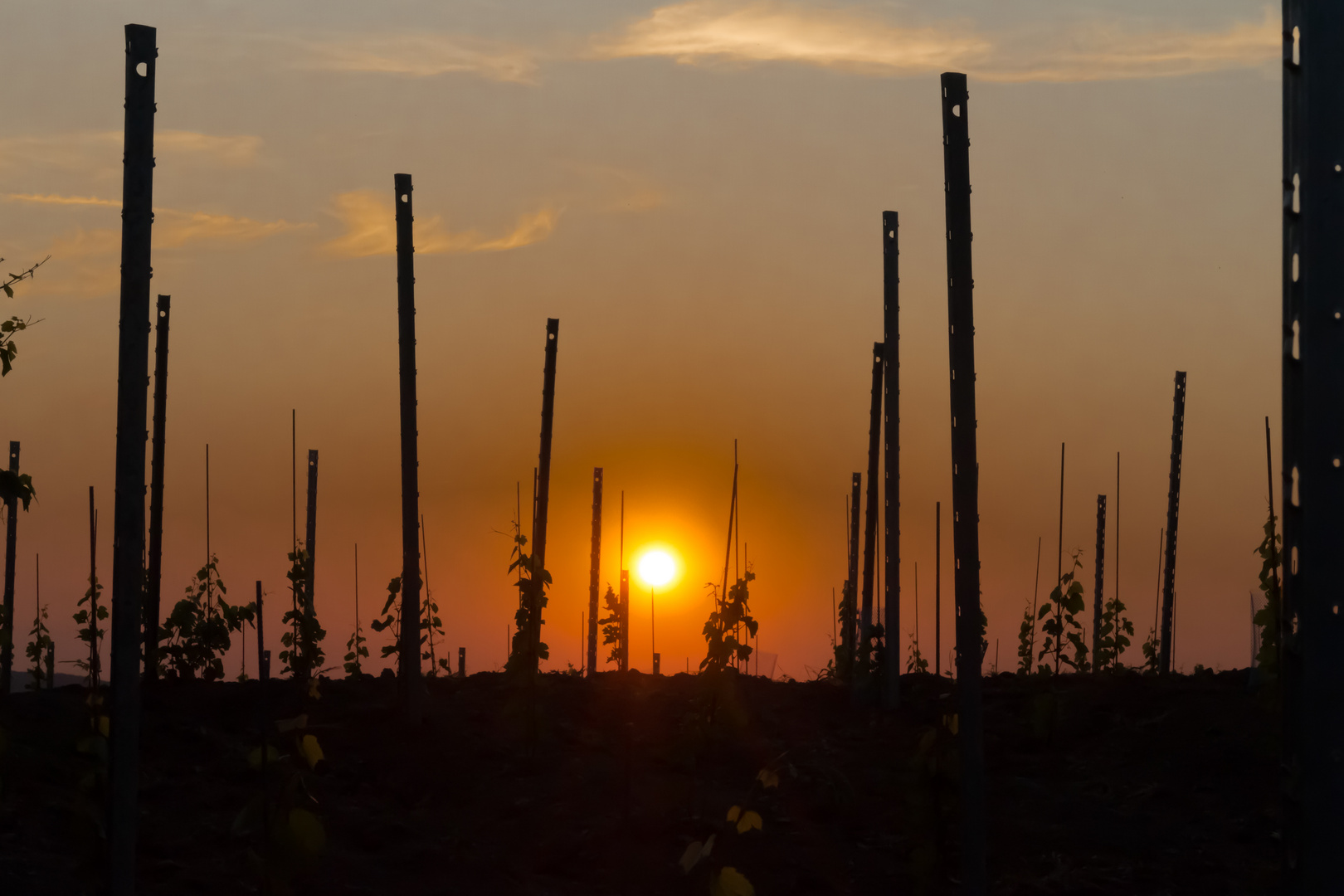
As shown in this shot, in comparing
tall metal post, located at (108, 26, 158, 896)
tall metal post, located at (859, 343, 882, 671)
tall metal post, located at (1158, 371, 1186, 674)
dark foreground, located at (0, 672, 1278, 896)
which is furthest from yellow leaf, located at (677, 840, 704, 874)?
tall metal post, located at (1158, 371, 1186, 674)

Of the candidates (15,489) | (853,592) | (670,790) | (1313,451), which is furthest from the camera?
(853,592)

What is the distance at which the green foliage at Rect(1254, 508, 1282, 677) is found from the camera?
1518cm

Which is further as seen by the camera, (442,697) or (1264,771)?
(442,697)

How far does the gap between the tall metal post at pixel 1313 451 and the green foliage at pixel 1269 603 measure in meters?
13.6

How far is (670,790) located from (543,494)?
410cm

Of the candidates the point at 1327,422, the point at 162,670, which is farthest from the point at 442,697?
the point at 1327,422

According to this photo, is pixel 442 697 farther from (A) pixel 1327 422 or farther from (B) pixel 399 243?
(A) pixel 1327 422

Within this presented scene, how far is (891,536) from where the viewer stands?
1705cm

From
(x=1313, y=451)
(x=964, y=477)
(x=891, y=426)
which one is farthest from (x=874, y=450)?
(x=1313, y=451)

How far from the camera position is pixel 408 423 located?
15.6 m

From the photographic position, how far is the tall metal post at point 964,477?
8.55 meters

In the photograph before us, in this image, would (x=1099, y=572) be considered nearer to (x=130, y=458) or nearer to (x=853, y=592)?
(x=853, y=592)

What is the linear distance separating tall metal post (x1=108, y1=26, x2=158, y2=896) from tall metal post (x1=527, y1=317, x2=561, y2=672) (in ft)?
23.7

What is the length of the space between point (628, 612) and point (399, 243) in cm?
2242
